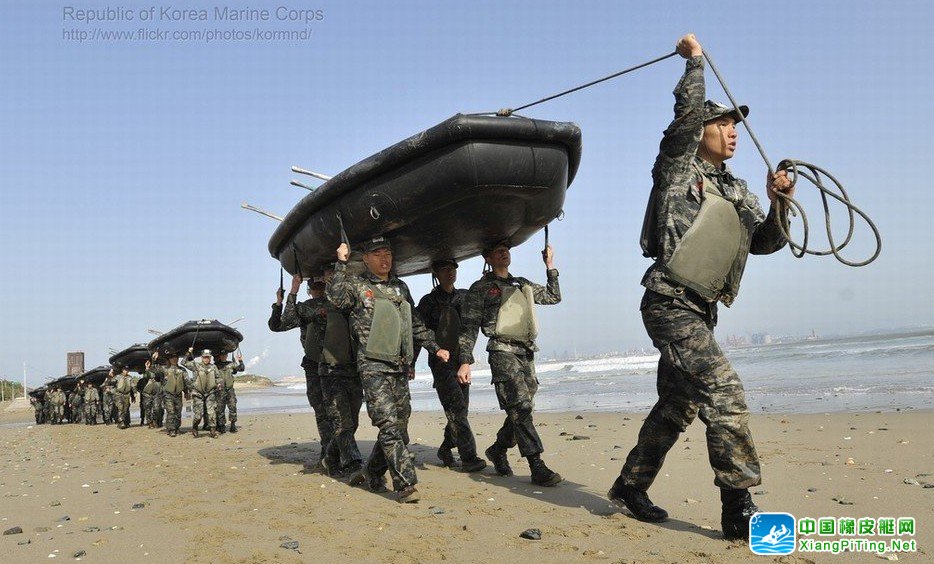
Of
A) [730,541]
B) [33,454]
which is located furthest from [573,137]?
[33,454]

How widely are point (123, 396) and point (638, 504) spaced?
1988cm

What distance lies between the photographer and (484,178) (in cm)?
477

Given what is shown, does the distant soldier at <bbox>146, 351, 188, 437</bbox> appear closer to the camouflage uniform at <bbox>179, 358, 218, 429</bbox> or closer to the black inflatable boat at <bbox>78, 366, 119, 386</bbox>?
the camouflage uniform at <bbox>179, 358, 218, 429</bbox>

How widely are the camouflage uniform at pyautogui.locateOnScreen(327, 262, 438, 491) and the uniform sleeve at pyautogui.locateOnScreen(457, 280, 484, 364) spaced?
1.71 feet

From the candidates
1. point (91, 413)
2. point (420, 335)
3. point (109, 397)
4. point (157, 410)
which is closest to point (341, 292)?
point (420, 335)

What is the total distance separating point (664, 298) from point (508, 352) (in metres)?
2.15

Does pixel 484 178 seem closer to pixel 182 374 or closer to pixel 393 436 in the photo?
pixel 393 436

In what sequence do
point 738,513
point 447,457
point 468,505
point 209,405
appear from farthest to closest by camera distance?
1. point 209,405
2. point 447,457
3. point 468,505
4. point 738,513

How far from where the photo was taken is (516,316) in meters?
5.71

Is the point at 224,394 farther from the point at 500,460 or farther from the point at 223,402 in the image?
the point at 500,460

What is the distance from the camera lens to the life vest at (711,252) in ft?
11.7

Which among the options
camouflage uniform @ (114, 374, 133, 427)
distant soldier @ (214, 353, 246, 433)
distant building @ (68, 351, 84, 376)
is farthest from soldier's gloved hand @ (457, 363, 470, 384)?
distant building @ (68, 351, 84, 376)

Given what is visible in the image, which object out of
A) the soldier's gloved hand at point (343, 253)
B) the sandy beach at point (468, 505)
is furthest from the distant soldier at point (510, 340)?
the soldier's gloved hand at point (343, 253)

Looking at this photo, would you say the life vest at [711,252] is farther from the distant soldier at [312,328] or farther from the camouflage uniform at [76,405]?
the camouflage uniform at [76,405]
